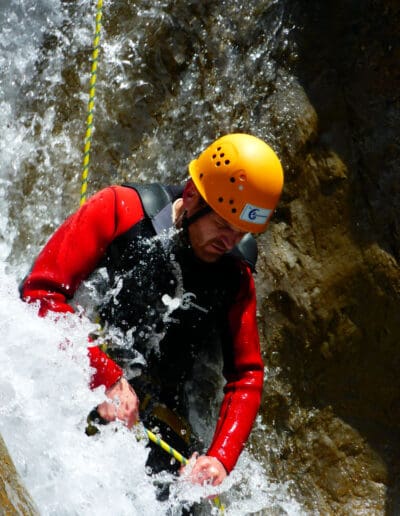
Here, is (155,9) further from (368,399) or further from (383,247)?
(368,399)

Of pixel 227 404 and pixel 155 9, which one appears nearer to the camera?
pixel 227 404

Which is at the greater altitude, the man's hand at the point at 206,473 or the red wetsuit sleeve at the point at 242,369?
the red wetsuit sleeve at the point at 242,369

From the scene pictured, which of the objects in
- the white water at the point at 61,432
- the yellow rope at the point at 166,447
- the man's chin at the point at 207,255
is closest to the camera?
the white water at the point at 61,432

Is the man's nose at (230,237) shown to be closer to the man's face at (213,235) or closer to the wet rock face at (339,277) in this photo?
the man's face at (213,235)

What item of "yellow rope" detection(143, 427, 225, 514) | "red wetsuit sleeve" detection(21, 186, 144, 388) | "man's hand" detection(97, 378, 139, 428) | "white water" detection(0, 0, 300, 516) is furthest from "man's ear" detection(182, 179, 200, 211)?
"yellow rope" detection(143, 427, 225, 514)

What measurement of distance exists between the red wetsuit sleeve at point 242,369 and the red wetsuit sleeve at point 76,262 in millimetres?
583

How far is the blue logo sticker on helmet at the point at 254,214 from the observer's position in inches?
128

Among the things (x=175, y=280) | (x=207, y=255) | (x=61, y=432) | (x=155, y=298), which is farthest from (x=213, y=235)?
(x=61, y=432)

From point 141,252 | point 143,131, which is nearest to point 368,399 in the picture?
point 141,252

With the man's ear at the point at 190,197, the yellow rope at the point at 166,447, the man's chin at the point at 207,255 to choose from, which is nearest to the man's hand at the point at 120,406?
the yellow rope at the point at 166,447

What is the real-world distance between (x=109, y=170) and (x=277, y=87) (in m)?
1.07

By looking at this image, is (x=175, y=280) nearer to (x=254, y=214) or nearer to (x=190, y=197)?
(x=190, y=197)

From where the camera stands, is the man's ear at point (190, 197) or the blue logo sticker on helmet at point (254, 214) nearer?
the blue logo sticker on helmet at point (254, 214)

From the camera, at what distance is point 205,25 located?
4.52 m
